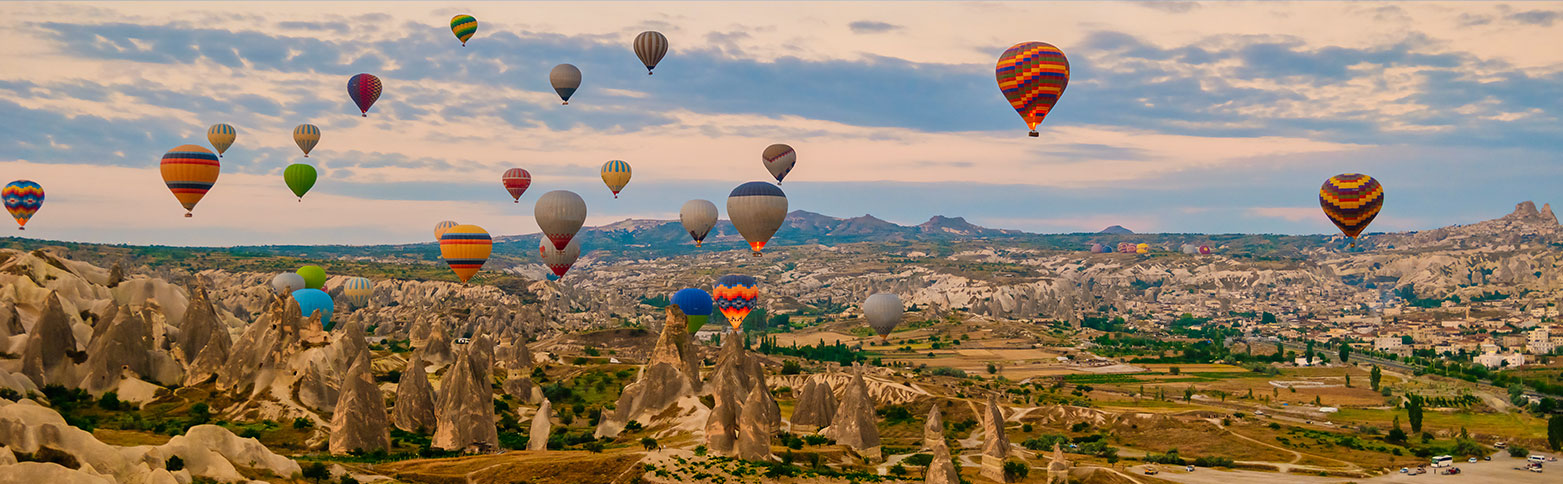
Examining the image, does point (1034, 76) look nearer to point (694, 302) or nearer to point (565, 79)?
point (565, 79)

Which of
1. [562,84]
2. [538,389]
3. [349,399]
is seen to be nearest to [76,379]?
[349,399]

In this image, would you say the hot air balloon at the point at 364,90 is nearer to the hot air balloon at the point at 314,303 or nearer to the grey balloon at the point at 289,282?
the hot air balloon at the point at 314,303

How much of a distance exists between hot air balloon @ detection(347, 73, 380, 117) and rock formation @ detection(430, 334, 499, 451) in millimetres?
54252

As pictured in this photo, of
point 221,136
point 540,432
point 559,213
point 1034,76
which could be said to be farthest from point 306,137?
point 1034,76

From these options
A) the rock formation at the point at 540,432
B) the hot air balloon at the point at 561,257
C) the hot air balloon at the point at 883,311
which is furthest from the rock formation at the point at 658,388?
the hot air balloon at the point at 883,311

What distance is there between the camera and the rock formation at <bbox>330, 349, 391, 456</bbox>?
247 feet

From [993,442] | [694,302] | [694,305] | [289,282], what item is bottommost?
[993,442]

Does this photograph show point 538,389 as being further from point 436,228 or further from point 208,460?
point 436,228

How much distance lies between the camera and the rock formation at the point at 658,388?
93438 mm

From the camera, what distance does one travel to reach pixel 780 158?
122m

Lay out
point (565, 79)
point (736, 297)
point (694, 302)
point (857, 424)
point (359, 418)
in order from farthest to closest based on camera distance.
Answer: point (736, 297)
point (694, 302)
point (565, 79)
point (857, 424)
point (359, 418)

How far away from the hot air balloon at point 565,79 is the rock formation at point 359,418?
2117 inches

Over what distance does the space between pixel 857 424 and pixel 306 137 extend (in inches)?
3135

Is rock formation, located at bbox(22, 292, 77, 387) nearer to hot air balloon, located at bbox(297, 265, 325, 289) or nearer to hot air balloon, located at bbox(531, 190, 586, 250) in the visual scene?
hot air balloon, located at bbox(531, 190, 586, 250)
